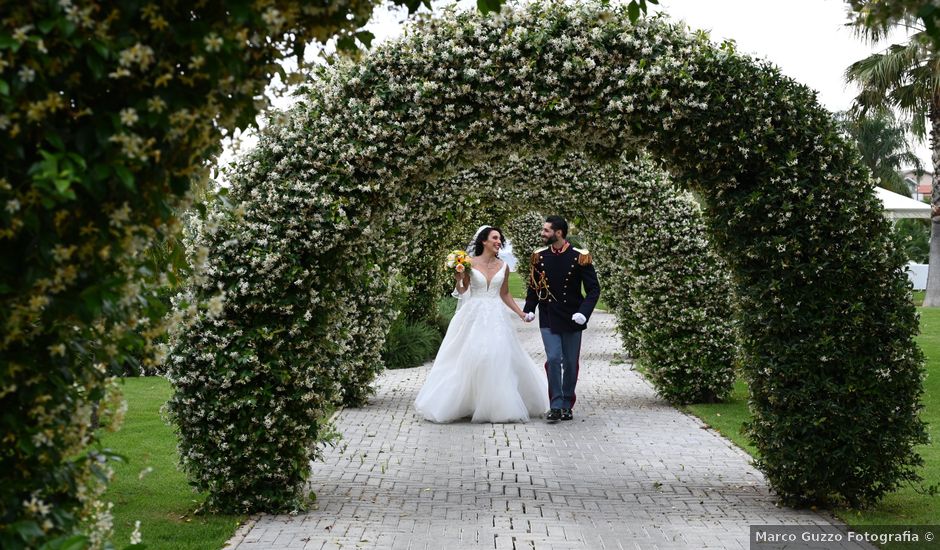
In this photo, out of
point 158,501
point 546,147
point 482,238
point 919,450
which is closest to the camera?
point 546,147

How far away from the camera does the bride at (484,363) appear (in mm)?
12227

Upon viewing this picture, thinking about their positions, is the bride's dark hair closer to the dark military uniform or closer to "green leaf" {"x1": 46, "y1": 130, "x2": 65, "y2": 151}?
the dark military uniform

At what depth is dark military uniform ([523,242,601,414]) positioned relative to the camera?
11742 millimetres

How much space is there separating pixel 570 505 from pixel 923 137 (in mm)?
23622

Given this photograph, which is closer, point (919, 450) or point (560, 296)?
point (919, 450)

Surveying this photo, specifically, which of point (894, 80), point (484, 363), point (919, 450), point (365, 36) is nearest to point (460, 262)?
point (484, 363)

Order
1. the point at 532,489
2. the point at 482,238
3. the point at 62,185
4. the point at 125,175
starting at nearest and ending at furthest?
the point at 62,185 < the point at 125,175 < the point at 532,489 < the point at 482,238

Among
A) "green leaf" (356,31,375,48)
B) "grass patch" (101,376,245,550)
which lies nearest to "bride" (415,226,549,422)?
"grass patch" (101,376,245,550)

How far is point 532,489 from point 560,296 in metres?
3.68

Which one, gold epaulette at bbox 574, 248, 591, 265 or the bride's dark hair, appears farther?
the bride's dark hair

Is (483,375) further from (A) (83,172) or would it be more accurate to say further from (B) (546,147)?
(A) (83,172)

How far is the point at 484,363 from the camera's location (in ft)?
40.1

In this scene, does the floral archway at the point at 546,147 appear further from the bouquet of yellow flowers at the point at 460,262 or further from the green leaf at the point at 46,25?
the bouquet of yellow flowers at the point at 460,262

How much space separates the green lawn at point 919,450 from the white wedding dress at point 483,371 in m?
2.20
